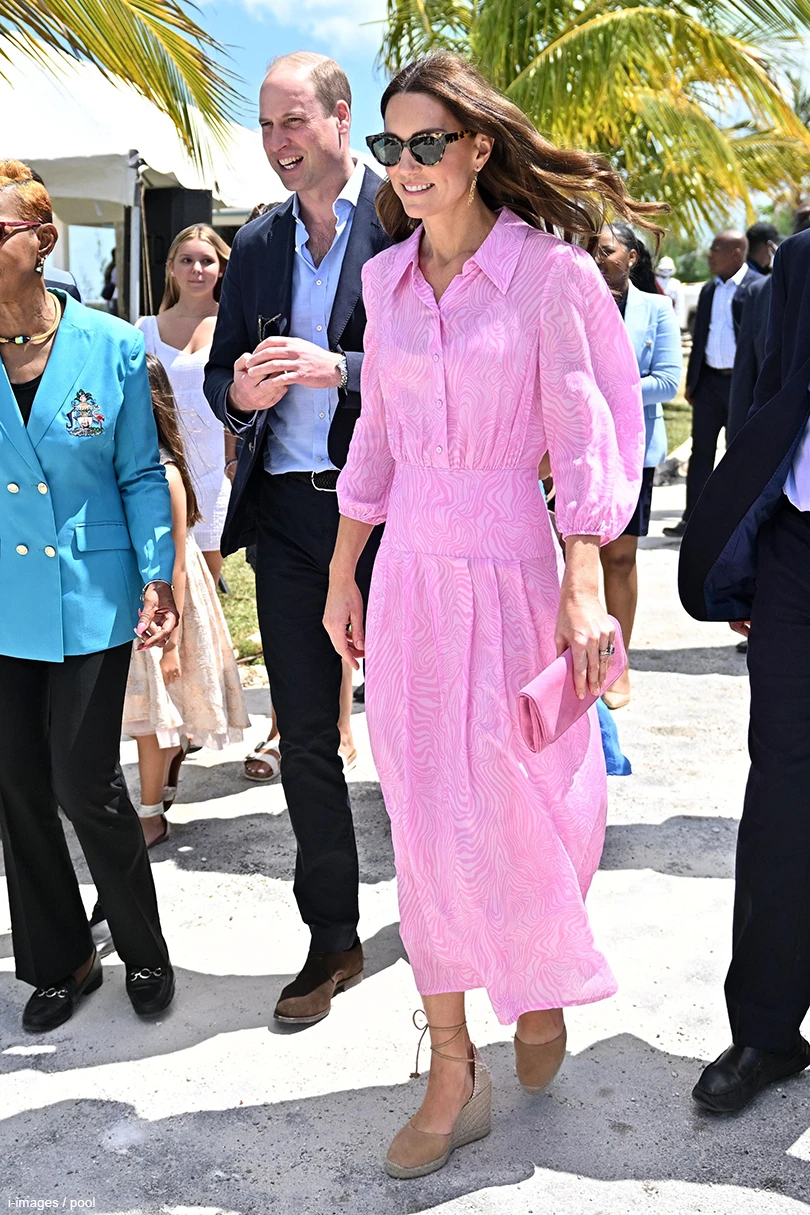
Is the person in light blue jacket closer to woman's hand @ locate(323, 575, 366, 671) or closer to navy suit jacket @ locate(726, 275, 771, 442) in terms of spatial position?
navy suit jacket @ locate(726, 275, 771, 442)

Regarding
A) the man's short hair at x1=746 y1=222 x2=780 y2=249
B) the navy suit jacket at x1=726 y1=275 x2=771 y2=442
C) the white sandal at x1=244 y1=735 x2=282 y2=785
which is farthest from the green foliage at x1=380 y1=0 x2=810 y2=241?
the white sandal at x1=244 y1=735 x2=282 y2=785

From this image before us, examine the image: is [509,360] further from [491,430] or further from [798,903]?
[798,903]

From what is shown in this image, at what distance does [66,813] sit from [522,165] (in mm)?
1863

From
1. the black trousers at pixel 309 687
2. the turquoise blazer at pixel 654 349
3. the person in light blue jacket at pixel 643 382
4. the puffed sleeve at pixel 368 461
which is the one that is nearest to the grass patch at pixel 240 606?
the person in light blue jacket at pixel 643 382

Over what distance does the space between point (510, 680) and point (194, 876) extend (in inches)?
79.3

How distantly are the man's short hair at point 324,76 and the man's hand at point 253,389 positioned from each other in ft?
2.29

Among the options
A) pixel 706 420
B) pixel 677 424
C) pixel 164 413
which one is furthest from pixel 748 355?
pixel 677 424

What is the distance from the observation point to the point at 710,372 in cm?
948

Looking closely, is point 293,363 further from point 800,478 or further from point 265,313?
point 800,478

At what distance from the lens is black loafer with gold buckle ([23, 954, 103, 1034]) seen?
3.32 metres

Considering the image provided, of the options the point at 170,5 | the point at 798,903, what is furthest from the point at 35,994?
the point at 170,5

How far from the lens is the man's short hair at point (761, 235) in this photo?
9.81 metres

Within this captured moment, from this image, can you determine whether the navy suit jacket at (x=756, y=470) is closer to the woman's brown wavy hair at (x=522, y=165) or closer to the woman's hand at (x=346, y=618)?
the woman's brown wavy hair at (x=522, y=165)

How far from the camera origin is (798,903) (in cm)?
288
